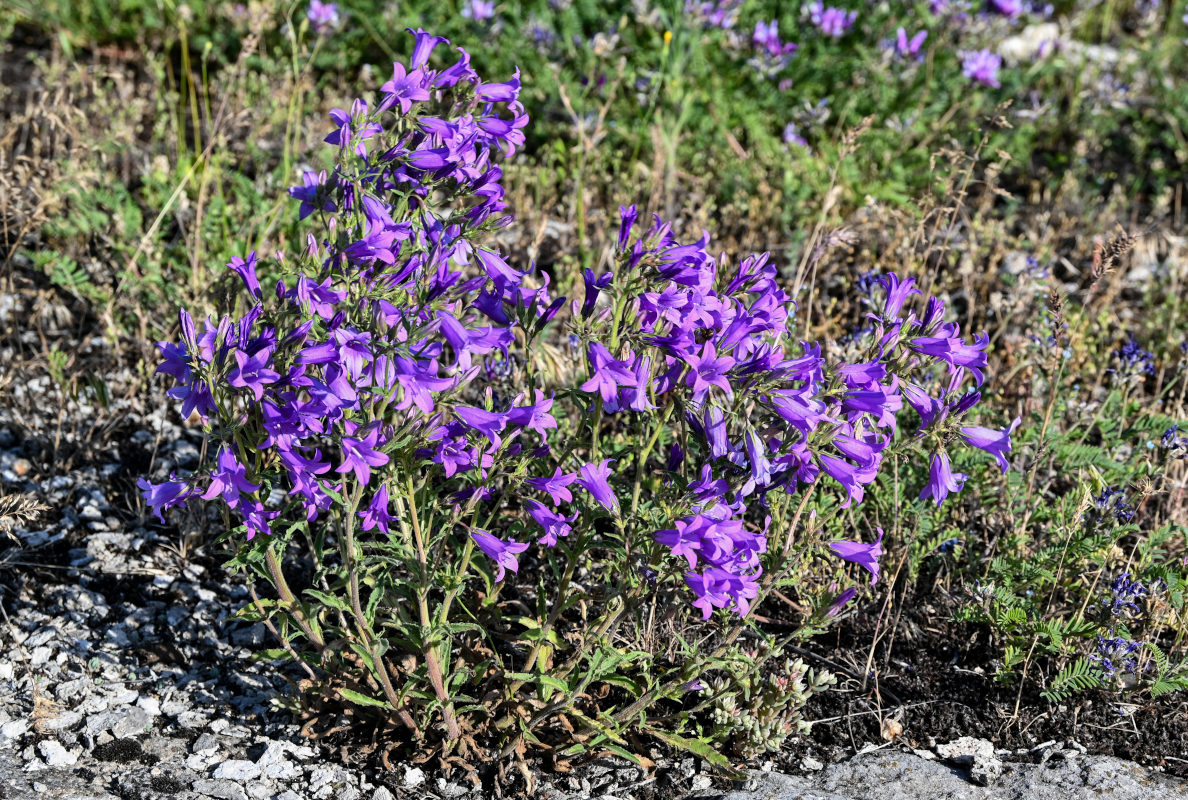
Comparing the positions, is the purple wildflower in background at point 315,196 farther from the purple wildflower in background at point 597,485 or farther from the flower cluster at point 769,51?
the flower cluster at point 769,51

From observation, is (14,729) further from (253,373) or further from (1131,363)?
(1131,363)

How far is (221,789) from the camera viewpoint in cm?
271

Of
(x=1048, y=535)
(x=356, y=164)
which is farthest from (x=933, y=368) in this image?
(x=356, y=164)

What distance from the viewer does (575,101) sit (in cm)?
536

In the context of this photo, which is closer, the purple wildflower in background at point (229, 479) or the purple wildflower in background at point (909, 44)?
the purple wildflower in background at point (229, 479)

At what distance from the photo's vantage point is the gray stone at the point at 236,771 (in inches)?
109

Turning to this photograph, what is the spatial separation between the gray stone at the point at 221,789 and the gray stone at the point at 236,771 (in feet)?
0.07

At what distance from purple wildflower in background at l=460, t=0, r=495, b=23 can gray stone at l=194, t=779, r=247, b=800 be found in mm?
4031

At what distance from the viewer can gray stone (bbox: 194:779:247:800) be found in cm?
270

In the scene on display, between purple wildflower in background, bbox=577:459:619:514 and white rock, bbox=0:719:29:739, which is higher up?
purple wildflower in background, bbox=577:459:619:514

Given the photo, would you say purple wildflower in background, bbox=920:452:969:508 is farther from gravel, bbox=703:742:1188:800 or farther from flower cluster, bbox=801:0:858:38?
flower cluster, bbox=801:0:858:38

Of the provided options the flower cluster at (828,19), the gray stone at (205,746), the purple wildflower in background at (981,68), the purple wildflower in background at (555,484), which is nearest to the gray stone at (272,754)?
the gray stone at (205,746)

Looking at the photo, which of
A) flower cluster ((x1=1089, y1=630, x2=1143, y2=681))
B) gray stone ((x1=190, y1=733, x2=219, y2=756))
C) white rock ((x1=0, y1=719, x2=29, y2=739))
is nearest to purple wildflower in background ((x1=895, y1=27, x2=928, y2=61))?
flower cluster ((x1=1089, y1=630, x2=1143, y2=681))

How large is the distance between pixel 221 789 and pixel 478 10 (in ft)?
13.5
